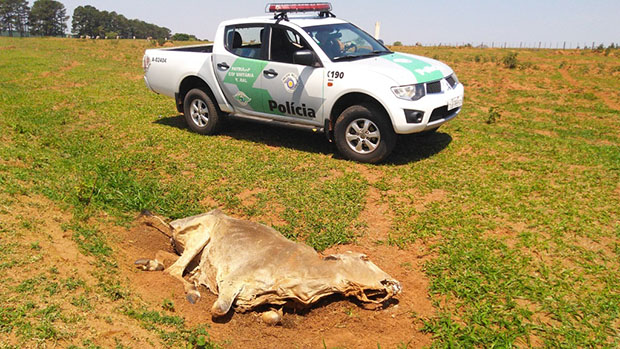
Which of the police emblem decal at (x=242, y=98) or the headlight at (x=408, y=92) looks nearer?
the headlight at (x=408, y=92)

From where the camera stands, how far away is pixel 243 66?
24.1ft

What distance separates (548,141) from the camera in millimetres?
7660

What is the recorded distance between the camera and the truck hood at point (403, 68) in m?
6.32

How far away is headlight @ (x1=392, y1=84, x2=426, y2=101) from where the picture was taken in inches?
246

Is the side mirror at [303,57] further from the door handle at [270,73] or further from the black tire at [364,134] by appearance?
the black tire at [364,134]

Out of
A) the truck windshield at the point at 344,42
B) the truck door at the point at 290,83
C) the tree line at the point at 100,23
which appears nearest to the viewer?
the truck door at the point at 290,83

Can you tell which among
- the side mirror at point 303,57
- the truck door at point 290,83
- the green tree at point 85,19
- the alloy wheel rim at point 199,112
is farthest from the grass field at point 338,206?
the green tree at point 85,19

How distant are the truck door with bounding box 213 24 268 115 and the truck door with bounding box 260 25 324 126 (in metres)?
0.15

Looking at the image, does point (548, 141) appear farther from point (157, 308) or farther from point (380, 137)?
point (157, 308)

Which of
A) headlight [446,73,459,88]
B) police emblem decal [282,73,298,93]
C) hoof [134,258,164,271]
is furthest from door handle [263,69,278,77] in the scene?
hoof [134,258,164,271]

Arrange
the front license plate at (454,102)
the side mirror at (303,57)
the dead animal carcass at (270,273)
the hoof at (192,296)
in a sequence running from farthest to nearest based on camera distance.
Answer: the front license plate at (454,102) < the side mirror at (303,57) < the hoof at (192,296) < the dead animal carcass at (270,273)

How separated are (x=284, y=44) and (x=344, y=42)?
2.97 feet

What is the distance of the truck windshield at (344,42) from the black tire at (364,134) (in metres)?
0.89

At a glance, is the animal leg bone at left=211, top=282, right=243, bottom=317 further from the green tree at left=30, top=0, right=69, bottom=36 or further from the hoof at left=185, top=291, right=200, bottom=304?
the green tree at left=30, top=0, right=69, bottom=36
